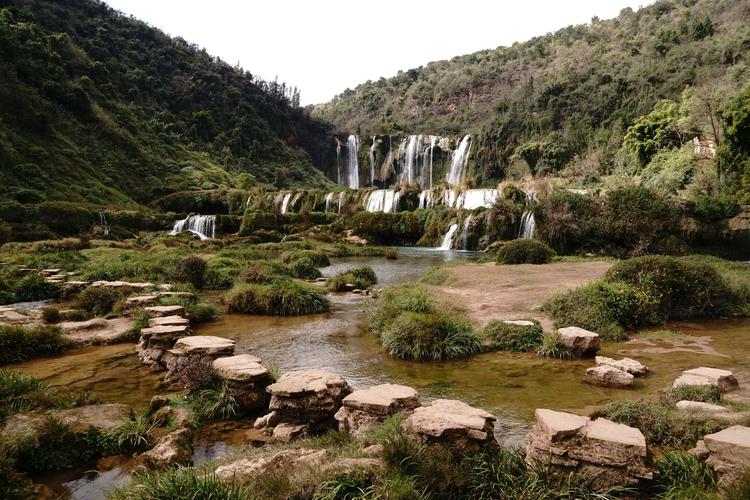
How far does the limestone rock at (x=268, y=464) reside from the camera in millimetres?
3847

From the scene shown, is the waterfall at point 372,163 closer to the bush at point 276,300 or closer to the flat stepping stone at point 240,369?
the bush at point 276,300

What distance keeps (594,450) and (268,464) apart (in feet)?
9.88

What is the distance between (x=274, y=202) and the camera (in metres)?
50.4

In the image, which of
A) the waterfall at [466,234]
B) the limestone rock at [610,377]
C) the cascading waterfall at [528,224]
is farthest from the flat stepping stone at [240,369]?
the waterfall at [466,234]

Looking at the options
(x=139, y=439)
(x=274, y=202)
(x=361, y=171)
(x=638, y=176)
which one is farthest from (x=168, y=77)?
(x=139, y=439)

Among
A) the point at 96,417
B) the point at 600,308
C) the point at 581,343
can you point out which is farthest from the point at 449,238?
the point at 96,417

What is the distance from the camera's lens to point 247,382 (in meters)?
6.16

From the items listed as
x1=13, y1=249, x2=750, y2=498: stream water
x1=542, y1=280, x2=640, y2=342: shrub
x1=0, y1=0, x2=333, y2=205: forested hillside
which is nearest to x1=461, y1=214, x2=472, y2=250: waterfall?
x1=542, y1=280, x2=640, y2=342: shrub

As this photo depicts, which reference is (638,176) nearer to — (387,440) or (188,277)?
(188,277)

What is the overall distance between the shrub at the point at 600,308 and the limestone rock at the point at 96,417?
841 cm

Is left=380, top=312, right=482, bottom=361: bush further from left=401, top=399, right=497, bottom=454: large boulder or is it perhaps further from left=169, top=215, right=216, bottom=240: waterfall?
left=169, top=215, right=216, bottom=240: waterfall

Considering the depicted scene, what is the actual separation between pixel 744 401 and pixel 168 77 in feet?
319

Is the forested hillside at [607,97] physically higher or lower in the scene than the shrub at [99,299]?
higher

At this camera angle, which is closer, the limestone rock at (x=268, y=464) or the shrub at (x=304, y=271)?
the limestone rock at (x=268, y=464)
